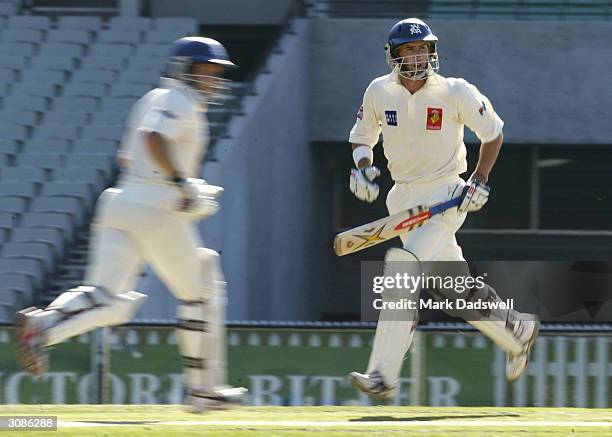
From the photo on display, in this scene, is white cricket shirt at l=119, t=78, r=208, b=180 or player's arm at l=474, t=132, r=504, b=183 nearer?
white cricket shirt at l=119, t=78, r=208, b=180

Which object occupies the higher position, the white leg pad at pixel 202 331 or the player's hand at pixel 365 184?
the player's hand at pixel 365 184

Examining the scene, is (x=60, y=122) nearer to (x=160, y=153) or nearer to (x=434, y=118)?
(x=434, y=118)

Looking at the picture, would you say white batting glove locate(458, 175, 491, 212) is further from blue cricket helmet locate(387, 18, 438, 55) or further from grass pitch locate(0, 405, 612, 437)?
grass pitch locate(0, 405, 612, 437)

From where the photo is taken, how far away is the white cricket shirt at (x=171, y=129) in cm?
601

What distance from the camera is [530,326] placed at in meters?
7.39

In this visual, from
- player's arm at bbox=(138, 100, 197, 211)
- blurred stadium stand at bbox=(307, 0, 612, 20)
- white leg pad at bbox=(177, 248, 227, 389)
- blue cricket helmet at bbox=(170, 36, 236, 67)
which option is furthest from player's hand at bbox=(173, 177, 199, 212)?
blurred stadium stand at bbox=(307, 0, 612, 20)

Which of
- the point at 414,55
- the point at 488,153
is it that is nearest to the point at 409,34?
the point at 414,55

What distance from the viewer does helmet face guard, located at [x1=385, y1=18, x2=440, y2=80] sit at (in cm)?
711

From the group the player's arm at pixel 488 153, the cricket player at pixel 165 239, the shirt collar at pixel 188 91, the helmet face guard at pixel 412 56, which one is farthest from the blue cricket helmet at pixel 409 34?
the shirt collar at pixel 188 91

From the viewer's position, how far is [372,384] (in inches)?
275

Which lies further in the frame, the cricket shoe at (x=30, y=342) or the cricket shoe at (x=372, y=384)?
the cricket shoe at (x=372, y=384)

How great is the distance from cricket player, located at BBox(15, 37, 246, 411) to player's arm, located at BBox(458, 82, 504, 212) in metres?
1.45

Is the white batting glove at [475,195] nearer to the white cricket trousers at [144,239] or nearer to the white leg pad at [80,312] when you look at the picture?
the white cricket trousers at [144,239]

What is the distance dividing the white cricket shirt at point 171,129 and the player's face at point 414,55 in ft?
4.46
